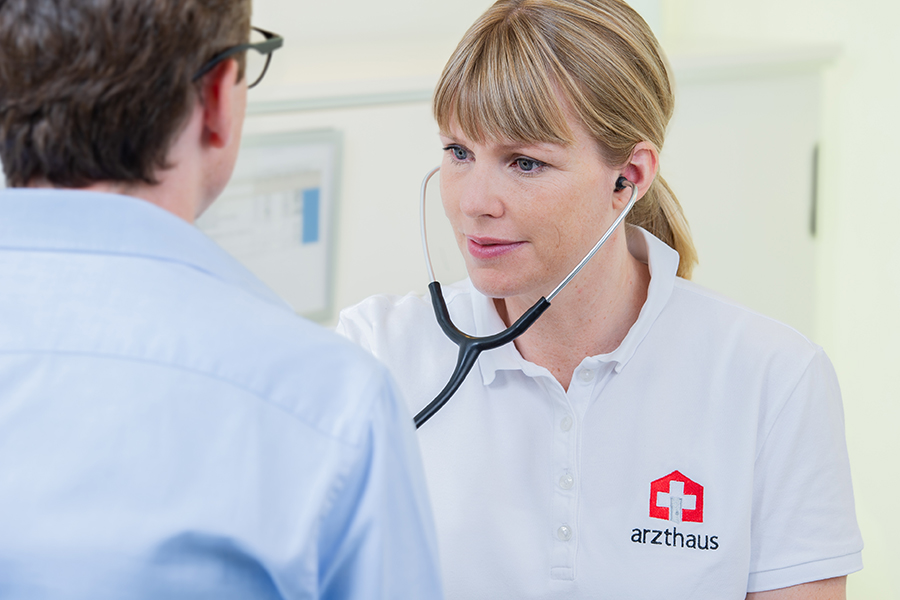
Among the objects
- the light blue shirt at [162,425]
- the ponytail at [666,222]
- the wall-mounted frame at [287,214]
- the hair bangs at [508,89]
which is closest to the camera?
the light blue shirt at [162,425]

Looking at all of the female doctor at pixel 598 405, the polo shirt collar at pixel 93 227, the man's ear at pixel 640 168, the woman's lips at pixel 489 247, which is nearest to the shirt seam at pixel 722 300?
the female doctor at pixel 598 405

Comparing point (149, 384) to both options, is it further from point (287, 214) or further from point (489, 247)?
point (287, 214)

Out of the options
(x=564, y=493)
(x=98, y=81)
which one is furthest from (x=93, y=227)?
(x=564, y=493)

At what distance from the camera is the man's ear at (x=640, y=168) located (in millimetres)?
1031

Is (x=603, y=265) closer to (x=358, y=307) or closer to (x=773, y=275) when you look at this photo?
(x=358, y=307)

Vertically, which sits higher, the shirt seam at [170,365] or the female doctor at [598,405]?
the shirt seam at [170,365]

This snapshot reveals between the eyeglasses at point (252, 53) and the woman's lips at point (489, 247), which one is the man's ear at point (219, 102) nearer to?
the eyeglasses at point (252, 53)

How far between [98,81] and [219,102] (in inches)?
3.1

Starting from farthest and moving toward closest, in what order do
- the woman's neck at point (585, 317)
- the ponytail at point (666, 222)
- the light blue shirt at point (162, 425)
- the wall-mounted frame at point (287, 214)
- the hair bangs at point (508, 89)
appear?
the wall-mounted frame at point (287, 214), the ponytail at point (666, 222), the woman's neck at point (585, 317), the hair bangs at point (508, 89), the light blue shirt at point (162, 425)

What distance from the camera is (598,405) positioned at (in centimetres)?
105

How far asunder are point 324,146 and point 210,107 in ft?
3.67

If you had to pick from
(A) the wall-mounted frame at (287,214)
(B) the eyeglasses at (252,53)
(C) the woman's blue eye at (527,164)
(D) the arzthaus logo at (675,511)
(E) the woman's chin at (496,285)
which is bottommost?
(D) the arzthaus logo at (675,511)

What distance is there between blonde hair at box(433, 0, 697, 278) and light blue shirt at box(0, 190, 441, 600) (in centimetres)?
51

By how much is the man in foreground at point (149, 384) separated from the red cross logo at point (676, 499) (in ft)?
1.71
